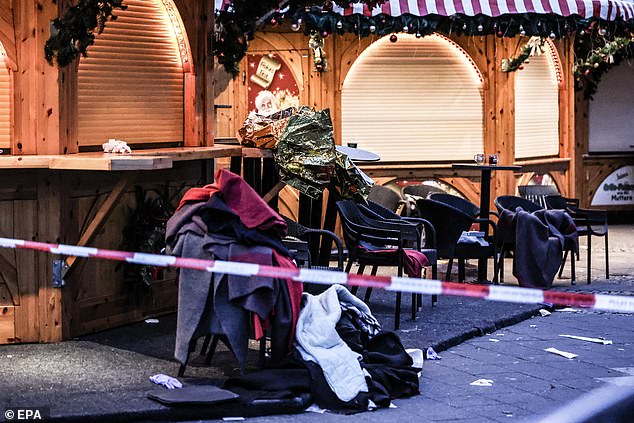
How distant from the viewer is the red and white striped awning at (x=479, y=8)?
13.5 m

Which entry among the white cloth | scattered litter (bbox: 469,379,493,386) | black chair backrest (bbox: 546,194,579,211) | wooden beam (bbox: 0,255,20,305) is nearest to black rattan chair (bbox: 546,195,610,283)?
black chair backrest (bbox: 546,194,579,211)

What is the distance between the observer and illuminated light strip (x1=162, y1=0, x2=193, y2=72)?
9078 millimetres

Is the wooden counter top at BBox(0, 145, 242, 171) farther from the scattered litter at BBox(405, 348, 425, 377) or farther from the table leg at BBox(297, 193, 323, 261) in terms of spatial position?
the table leg at BBox(297, 193, 323, 261)

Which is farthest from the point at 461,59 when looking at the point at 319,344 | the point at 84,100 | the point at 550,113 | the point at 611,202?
the point at 319,344

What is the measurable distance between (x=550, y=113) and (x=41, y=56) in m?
10.1

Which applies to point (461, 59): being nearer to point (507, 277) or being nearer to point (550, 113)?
point (550, 113)

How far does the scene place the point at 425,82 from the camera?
1501cm

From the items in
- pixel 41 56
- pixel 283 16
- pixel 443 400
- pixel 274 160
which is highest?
pixel 283 16

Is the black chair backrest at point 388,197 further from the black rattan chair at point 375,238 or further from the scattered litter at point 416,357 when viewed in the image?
the scattered litter at point 416,357

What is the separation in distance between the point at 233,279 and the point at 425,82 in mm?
9017

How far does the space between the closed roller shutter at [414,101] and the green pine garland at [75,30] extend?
22.9ft

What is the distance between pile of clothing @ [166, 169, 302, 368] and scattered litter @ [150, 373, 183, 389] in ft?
0.51

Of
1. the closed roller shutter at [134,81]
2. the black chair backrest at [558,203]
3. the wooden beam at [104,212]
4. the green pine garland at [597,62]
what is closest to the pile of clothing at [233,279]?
the wooden beam at [104,212]

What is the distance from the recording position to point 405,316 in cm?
920
